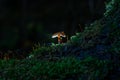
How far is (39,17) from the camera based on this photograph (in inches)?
989

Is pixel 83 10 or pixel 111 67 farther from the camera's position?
pixel 83 10

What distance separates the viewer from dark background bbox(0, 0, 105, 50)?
20.0m

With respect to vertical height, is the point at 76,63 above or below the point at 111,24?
below

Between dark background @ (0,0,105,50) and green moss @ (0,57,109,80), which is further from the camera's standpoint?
dark background @ (0,0,105,50)

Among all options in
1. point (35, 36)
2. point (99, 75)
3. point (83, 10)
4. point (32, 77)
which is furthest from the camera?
point (83, 10)

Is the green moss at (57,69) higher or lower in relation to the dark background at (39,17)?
lower

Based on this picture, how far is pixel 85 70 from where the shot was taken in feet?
22.3

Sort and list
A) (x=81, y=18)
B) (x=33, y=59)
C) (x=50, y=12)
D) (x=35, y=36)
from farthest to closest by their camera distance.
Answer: (x=50, y=12) < (x=81, y=18) < (x=35, y=36) < (x=33, y=59)

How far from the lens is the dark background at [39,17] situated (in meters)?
20.0

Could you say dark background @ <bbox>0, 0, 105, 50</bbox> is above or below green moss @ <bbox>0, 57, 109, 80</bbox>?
above

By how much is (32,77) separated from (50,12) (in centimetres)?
1880

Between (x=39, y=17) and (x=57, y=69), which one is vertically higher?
(x=39, y=17)

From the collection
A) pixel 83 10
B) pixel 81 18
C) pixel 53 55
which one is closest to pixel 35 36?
pixel 81 18

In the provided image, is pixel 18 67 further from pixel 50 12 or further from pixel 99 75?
pixel 50 12
